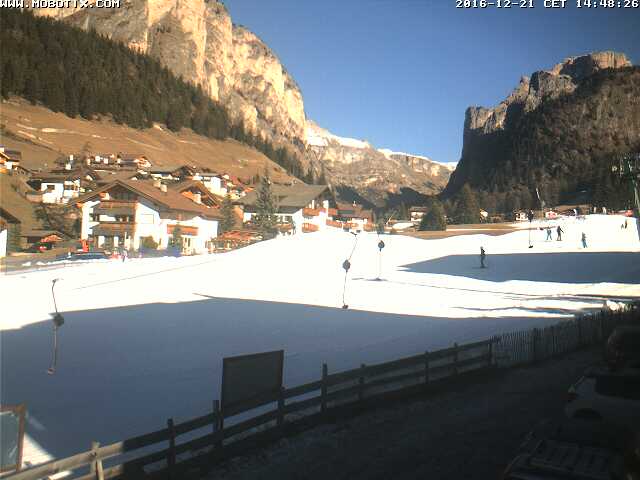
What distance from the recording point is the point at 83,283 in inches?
1344

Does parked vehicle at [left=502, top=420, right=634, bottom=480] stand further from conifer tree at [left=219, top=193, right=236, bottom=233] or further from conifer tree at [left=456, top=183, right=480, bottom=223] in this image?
conifer tree at [left=456, top=183, right=480, bottom=223]

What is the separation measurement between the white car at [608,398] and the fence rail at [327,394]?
14.7ft

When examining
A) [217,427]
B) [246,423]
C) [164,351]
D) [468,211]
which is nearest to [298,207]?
[468,211]

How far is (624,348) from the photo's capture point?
941 cm

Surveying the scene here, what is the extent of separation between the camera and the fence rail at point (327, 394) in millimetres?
7246

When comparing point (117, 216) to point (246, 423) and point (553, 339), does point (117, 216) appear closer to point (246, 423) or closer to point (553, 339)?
point (553, 339)

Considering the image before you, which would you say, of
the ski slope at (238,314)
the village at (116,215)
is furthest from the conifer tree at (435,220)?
the ski slope at (238,314)

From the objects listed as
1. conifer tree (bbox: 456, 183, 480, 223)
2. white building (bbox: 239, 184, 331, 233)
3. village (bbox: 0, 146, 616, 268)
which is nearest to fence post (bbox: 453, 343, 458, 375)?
village (bbox: 0, 146, 616, 268)

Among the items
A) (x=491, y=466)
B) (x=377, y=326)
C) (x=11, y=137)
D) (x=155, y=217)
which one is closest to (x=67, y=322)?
(x=377, y=326)

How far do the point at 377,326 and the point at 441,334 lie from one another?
3.05m

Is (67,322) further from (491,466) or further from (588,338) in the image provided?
(588,338)

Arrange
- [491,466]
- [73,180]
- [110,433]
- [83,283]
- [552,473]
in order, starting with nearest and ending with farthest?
[552,473]
[491,466]
[110,433]
[83,283]
[73,180]

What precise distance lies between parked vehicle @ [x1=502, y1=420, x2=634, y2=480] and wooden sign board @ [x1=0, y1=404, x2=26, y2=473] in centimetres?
668

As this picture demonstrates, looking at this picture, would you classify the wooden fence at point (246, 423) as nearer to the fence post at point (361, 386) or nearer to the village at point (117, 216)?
the fence post at point (361, 386)
